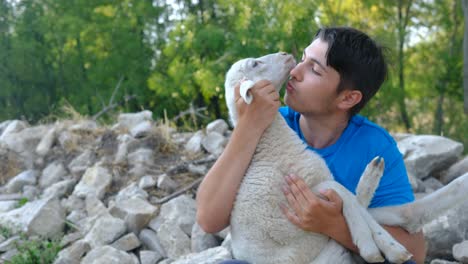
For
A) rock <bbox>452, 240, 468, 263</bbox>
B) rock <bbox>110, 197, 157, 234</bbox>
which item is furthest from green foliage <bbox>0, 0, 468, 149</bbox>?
rock <bbox>452, 240, 468, 263</bbox>

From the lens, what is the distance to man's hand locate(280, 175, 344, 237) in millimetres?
2314

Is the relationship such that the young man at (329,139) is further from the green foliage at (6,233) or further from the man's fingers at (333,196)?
the green foliage at (6,233)

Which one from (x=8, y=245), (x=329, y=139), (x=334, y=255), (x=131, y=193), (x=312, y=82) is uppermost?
(x=312, y=82)

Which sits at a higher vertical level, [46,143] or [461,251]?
[461,251]

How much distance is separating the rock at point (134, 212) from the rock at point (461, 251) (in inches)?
94.0

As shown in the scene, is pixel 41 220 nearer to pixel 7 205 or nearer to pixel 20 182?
pixel 7 205

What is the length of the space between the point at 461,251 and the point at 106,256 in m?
2.45

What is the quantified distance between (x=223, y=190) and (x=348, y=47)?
2.93ft

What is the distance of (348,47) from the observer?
2594 millimetres

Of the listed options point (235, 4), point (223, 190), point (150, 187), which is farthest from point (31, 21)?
point (223, 190)

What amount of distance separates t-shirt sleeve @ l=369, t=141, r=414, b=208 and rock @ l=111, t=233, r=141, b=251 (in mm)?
2495

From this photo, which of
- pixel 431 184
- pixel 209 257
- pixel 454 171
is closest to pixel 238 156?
pixel 209 257

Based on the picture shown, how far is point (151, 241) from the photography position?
177 inches

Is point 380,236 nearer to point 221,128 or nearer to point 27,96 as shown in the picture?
point 221,128
